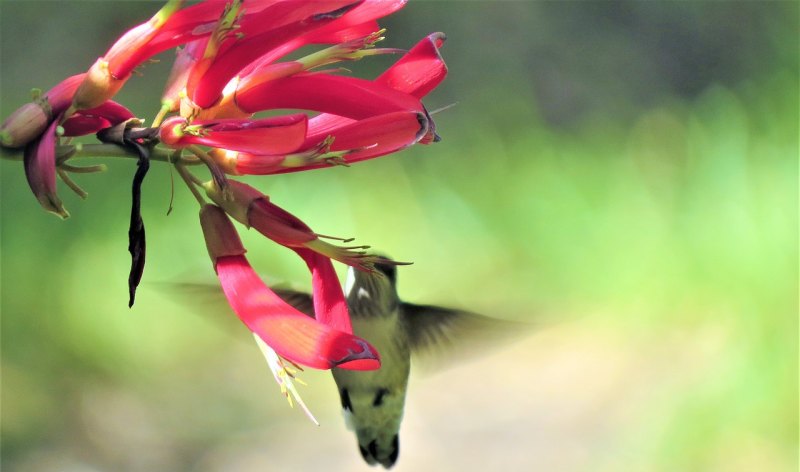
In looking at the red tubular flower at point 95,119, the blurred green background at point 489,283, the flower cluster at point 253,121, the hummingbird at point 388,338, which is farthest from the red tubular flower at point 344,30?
the blurred green background at point 489,283

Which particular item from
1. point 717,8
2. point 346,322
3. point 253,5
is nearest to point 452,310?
point 346,322

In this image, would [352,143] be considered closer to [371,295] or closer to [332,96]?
[332,96]

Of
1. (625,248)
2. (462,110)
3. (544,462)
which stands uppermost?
(462,110)

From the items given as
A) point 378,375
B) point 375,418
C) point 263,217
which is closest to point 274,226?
point 263,217

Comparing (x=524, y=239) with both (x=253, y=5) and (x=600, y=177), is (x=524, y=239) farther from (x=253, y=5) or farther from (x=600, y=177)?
(x=253, y=5)

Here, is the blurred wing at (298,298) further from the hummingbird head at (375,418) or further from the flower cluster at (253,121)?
the flower cluster at (253,121)

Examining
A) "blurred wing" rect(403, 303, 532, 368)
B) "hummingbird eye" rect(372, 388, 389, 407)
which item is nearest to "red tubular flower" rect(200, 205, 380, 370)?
"blurred wing" rect(403, 303, 532, 368)
